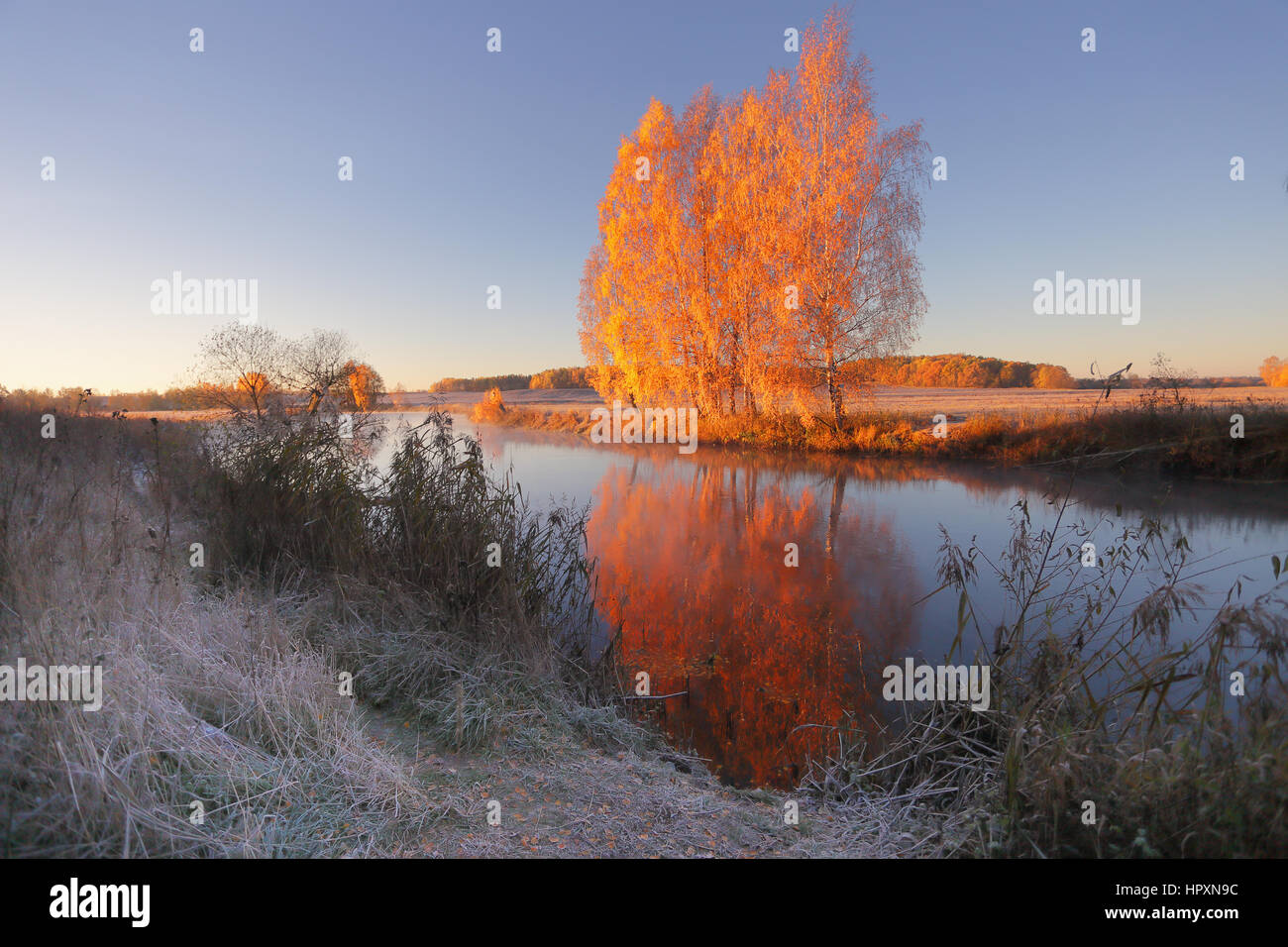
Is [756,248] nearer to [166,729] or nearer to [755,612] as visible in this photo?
[755,612]

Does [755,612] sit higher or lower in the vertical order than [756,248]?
lower

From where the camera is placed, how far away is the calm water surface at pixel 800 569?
4.38 meters

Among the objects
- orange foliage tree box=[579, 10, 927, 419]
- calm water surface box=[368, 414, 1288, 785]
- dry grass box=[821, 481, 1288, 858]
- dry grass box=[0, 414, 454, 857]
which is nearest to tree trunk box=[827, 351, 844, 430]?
orange foliage tree box=[579, 10, 927, 419]

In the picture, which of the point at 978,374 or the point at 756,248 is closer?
the point at 756,248

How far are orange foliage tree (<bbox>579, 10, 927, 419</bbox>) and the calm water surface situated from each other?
449 cm

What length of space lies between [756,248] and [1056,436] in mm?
9587

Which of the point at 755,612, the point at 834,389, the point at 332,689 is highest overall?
the point at 834,389

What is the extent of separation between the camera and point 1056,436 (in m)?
14.9

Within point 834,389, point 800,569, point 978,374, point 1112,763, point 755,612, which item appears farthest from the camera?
point 978,374

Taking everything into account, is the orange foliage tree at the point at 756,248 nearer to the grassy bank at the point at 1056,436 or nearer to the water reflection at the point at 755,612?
the grassy bank at the point at 1056,436

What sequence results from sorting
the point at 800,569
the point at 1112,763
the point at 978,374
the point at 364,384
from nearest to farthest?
the point at 1112,763 < the point at 800,569 < the point at 364,384 < the point at 978,374

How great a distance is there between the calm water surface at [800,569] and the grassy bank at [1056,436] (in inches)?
35.1

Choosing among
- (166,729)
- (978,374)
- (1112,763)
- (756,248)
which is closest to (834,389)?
(756,248)
